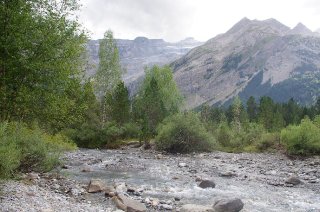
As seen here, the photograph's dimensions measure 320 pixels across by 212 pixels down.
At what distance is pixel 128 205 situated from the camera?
18.0 m

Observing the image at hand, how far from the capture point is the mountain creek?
1745cm

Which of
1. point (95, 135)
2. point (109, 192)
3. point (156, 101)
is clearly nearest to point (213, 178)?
point (109, 192)

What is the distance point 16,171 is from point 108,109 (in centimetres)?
4834

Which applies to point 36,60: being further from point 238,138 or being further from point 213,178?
point 238,138

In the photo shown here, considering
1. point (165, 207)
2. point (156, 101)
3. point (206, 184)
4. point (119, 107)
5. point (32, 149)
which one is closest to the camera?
point (165, 207)

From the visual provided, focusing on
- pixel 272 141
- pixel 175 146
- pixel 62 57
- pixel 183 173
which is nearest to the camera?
pixel 62 57

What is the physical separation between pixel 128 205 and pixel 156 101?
49829 millimetres

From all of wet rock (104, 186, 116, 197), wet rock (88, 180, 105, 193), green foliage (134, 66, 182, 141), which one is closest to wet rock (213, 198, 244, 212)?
wet rock (104, 186, 116, 197)

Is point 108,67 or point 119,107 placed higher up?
point 108,67

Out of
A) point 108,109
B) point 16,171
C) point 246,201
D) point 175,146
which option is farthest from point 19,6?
point 108,109

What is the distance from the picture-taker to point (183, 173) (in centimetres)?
3169

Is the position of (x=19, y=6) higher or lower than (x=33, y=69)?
higher

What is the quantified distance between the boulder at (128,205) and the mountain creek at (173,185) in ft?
1.31

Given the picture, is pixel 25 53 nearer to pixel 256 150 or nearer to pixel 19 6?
pixel 19 6
